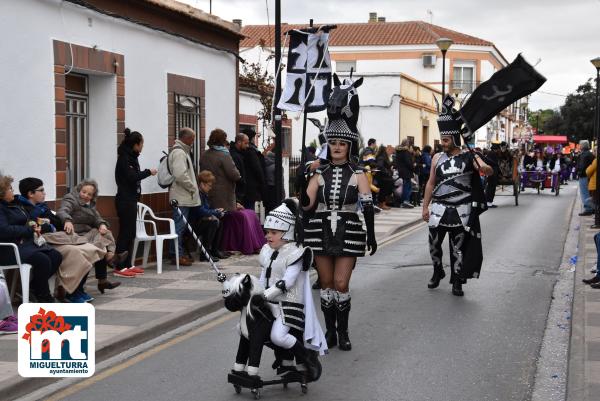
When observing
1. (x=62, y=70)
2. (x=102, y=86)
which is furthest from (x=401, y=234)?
(x=62, y=70)

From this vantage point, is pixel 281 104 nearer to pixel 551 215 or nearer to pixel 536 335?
pixel 536 335

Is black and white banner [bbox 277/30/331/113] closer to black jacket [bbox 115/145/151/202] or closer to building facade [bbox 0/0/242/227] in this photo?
black jacket [bbox 115/145/151/202]

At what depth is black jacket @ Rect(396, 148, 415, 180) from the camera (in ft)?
78.8

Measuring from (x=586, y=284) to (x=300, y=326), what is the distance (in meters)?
5.91

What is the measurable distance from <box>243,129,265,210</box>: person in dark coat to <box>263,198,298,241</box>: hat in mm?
8319

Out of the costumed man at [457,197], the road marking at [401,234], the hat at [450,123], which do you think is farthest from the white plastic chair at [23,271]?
the road marking at [401,234]

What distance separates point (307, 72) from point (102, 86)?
284 centimetres

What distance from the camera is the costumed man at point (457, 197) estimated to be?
10344 millimetres

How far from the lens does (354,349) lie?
7.82 meters

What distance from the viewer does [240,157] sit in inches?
575

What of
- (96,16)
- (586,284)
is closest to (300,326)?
(586,284)

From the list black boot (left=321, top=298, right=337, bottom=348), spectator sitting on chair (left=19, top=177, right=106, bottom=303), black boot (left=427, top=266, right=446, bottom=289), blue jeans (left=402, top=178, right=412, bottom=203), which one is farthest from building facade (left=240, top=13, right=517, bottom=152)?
black boot (left=321, top=298, right=337, bottom=348)

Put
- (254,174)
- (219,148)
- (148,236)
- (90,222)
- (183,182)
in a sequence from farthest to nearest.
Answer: (254,174) < (219,148) < (183,182) < (148,236) < (90,222)

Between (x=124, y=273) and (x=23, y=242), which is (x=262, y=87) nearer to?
(x=124, y=273)
